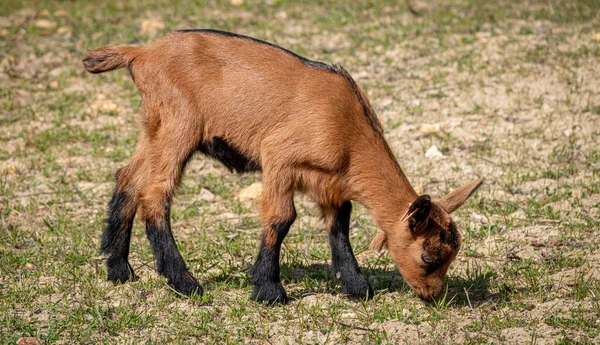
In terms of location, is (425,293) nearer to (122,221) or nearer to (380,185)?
(380,185)

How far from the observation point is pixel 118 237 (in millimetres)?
6531

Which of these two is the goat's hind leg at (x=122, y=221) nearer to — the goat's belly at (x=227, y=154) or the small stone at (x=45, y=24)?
the goat's belly at (x=227, y=154)

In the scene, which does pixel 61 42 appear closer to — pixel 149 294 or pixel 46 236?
pixel 46 236

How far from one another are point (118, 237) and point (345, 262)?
74.4 inches

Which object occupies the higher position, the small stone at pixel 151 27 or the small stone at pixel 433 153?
the small stone at pixel 433 153

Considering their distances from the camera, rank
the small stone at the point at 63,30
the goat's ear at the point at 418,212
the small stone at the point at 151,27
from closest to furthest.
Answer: the goat's ear at the point at 418,212, the small stone at the point at 151,27, the small stone at the point at 63,30

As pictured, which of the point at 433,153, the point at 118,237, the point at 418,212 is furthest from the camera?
the point at 433,153

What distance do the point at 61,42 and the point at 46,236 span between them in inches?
210

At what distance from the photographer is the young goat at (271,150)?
591cm

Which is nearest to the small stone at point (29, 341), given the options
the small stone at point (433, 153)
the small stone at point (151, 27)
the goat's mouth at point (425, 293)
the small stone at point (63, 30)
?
the goat's mouth at point (425, 293)

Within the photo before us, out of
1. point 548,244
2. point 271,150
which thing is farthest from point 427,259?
point 548,244

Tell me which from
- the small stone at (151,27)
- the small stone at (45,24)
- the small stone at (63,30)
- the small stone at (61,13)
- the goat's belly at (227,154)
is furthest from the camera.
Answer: the small stone at (61,13)

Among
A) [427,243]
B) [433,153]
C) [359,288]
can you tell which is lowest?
[359,288]

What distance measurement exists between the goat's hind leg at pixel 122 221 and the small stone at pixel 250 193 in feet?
5.99
